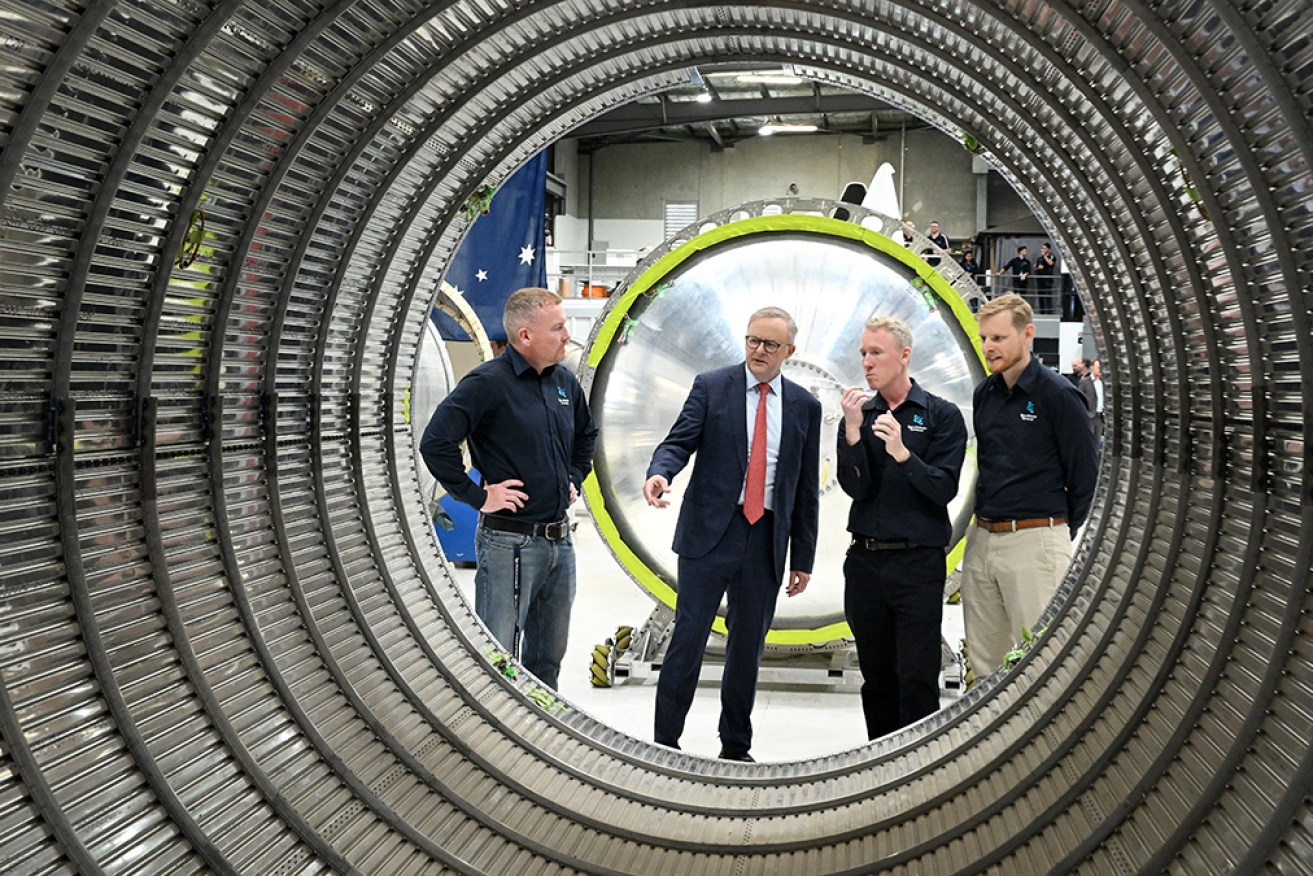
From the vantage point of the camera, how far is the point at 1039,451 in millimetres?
4332

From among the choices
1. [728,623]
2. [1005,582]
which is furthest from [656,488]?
[1005,582]

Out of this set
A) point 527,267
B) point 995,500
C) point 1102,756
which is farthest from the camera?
point 527,267

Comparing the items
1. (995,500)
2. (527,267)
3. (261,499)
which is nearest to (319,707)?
(261,499)

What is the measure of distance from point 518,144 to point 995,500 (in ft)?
7.05

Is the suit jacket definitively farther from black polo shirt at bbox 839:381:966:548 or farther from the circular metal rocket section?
the circular metal rocket section

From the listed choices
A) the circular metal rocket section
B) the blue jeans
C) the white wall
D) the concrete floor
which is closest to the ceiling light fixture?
the white wall

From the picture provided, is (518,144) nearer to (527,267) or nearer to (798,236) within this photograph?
(798,236)

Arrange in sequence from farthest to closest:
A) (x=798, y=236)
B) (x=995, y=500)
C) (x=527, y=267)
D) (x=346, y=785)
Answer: (x=527, y=267)
(x=798, y=236)
(x=995, y=500)
(x=346, y=785)

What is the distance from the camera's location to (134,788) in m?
2.52

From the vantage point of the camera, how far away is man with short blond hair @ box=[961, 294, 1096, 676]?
4.33 meters

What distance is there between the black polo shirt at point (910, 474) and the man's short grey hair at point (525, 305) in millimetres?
1252

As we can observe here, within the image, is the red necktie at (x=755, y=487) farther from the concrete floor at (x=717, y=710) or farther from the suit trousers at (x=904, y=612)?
the concrete floor at (x=717, y=710)

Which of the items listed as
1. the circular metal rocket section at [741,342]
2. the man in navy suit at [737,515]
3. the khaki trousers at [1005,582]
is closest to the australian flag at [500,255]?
the circular metal rocket section at [741,342]

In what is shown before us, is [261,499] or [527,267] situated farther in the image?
[527,267]
